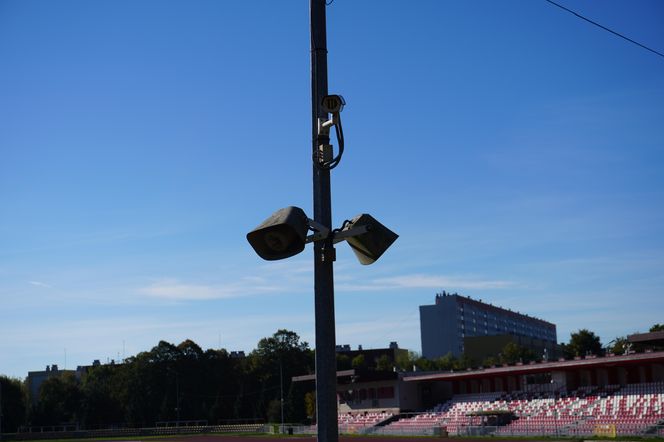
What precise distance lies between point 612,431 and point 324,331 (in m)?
44.3

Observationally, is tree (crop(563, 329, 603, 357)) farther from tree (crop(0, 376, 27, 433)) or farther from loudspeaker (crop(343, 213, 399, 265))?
loudspeaker (crop(343, 213, 399, 265))

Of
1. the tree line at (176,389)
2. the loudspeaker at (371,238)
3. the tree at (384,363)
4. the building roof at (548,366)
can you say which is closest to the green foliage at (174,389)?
the tree line at (176,389)

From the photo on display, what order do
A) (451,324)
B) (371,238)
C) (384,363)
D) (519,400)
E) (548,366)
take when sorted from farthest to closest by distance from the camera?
(451,324), (384,363), (519,400), (548,366), (371,238)

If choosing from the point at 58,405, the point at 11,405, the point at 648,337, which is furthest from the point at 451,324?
the point at 648,337

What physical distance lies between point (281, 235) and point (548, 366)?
184 ft

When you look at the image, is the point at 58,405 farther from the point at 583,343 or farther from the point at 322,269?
the point at 322,269

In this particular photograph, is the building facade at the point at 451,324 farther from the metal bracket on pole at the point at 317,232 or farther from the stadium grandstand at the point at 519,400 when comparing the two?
the metal bracket on pole at the point at 317,232

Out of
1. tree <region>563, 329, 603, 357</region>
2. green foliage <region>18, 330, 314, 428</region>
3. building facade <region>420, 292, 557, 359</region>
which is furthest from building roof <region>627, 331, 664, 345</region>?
building facade <region>420, 292, 557, 359</region>

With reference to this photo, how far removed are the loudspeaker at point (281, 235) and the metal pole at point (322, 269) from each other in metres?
0.21

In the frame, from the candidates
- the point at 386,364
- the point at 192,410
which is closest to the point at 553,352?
the point at 386,364

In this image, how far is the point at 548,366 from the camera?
189 feet

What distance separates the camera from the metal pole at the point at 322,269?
201 inches

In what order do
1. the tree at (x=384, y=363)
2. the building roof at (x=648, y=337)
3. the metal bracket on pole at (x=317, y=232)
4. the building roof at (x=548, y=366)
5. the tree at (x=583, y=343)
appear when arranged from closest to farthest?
the metal bracket on pole at (x=317, y=232), the building roof at (x=548, y=366), the building roof at (x=648, y=337), the tree at (x=583, y=343), the tree at (x=384, y=363)

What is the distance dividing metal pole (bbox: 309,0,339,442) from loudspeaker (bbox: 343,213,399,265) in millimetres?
257
